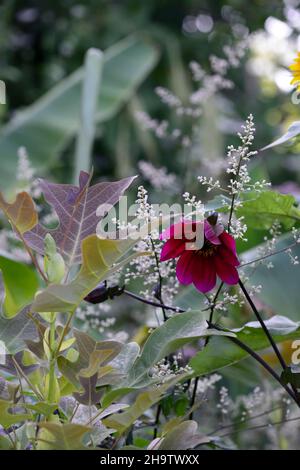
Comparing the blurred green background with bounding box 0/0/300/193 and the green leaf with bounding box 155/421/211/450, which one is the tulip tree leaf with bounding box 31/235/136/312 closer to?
the green leaf with bounding box 155/421/211/450

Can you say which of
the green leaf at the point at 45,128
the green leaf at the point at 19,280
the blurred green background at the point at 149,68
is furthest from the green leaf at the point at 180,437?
the blurred green background at the point at 149,68

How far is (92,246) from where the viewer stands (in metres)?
0.60

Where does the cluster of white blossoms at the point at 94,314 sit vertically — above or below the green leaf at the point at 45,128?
below

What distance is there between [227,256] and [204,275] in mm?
38

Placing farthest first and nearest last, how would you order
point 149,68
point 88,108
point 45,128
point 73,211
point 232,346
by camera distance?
point 149,68 → point 45,128 → point 88,108 → point 232,346 → point 73,211

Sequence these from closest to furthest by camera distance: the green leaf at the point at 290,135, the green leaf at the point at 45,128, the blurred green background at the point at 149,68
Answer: the green leaf at the point at 290,135, the green leaf at the point at 45,128, the blurred green background at the point at 149,68

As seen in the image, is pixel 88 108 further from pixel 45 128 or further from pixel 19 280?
pixel 45 128

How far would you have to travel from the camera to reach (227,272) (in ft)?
2.37

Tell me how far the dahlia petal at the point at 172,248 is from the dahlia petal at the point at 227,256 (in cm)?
4

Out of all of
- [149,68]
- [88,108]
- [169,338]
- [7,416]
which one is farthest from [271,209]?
[149,68]

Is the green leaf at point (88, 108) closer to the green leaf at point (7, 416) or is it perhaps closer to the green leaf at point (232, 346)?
the green leaf at point (232, 346)

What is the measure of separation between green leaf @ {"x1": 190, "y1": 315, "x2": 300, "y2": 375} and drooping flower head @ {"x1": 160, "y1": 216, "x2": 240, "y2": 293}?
7 cm

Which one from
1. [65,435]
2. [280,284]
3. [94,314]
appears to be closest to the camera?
[65,435]

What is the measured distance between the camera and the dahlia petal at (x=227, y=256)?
71cm
